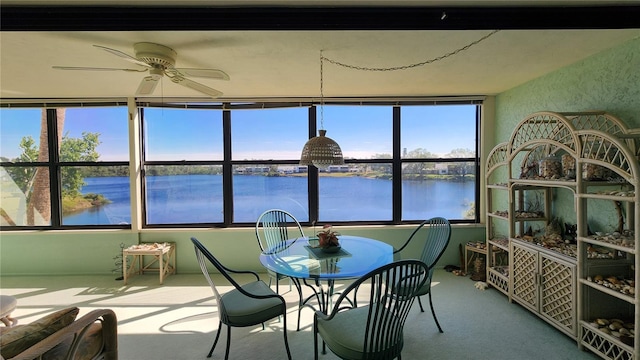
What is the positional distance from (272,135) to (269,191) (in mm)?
798

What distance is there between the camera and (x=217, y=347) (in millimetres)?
2291

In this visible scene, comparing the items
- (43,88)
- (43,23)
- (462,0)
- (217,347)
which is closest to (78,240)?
(43,88)

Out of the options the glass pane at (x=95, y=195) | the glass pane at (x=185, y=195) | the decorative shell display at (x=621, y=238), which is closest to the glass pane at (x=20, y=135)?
the glass pane at (x=95, y=195)

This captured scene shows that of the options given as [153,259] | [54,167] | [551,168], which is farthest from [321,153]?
[54,167]

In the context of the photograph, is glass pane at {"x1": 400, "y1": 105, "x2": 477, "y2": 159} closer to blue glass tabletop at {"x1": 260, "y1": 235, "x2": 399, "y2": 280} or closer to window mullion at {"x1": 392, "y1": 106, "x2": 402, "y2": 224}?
window mullion at {"x1": 392, "y1": 106, "x2": 402, "y2": 224}

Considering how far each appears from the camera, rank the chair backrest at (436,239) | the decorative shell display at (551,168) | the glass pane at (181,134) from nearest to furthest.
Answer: the decorative shell display at (551,168), the chair backrest at (436,239), the glass pane at (181,134)

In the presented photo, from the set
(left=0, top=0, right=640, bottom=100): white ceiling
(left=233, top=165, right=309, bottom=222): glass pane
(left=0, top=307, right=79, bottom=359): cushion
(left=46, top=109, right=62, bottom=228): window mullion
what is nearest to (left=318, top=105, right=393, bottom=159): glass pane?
(left=0, top=0, right=640, bottom=100): white ceiling

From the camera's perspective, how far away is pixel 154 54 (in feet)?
7.07

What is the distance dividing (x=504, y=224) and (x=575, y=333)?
5.47 ft

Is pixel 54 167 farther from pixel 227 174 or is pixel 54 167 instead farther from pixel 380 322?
pixel 380 322

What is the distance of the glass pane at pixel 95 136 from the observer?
3932mm

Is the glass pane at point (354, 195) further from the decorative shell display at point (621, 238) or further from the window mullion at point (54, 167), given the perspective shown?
the window mullion at point (54, 167)

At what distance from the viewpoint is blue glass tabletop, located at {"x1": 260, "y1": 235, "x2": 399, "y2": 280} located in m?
2.03

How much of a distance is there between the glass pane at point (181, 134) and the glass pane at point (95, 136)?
0.32 m
